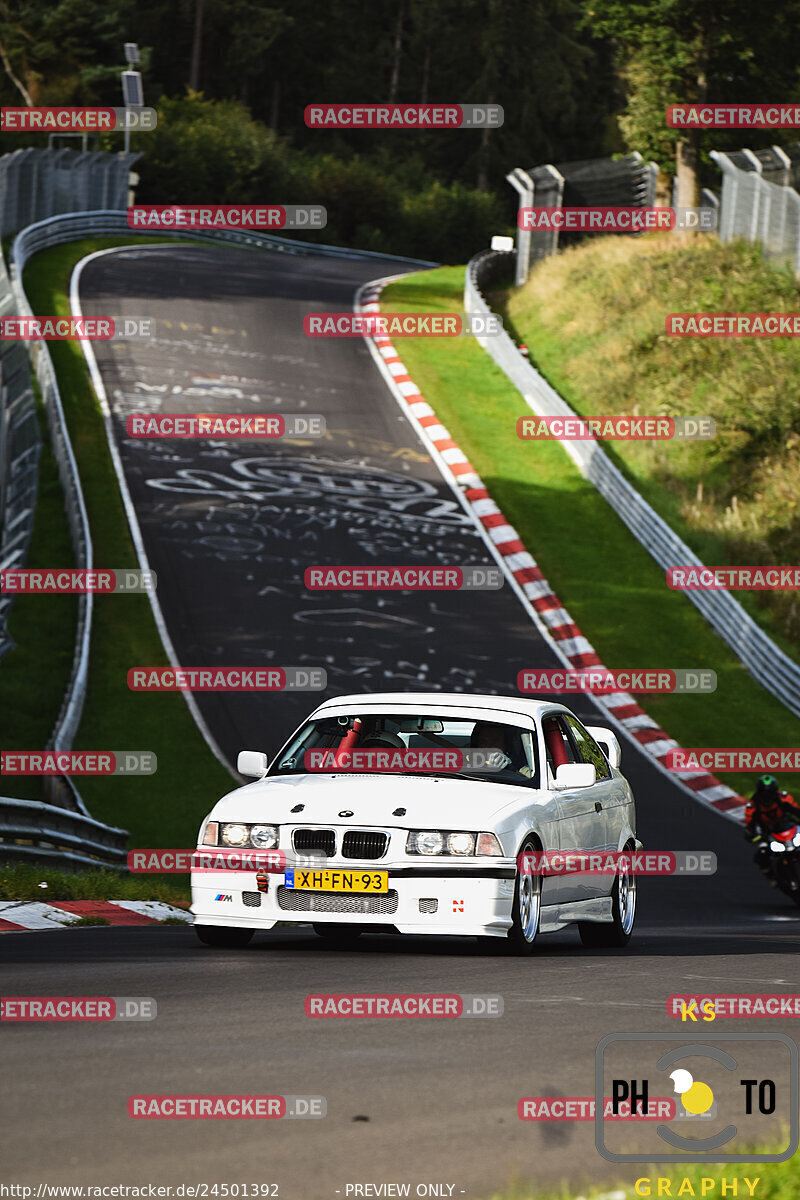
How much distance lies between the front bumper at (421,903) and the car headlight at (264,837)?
0.54 feet

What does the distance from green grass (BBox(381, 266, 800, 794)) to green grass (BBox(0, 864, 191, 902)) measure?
33.7 ft

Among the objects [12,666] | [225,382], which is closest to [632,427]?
[225,382]

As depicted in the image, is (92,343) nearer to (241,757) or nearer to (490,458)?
(490,458)

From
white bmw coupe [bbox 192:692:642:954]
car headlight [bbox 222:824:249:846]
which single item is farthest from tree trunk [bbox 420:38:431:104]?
car headlight [bbox 222:824:249:846]

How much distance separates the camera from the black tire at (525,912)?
9.36 metres

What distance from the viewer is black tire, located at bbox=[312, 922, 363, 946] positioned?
30.3ft

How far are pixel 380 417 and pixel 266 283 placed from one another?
49.8ft

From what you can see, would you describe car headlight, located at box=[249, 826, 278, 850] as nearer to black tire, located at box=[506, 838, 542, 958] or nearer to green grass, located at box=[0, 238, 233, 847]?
black tire, located at box=[506, 838, 542, 958]

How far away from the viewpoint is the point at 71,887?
40.0ft

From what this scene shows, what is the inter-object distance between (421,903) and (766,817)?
7830 mm

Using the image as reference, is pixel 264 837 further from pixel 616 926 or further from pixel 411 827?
pixel 616 926

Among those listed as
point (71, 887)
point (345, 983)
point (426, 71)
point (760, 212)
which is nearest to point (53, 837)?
point (71, 887)

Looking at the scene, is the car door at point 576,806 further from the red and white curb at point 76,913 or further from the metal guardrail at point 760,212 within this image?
the metal guardrail at point 760,212

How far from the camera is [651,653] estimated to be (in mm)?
25250
